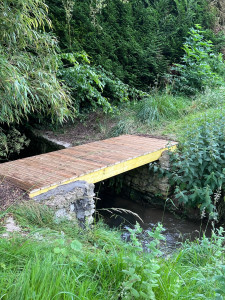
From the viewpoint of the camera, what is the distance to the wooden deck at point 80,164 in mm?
3023

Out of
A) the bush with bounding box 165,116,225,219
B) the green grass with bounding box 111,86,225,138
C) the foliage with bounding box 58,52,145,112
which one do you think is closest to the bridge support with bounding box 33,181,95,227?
the bush with bounding box 165,116,225,219

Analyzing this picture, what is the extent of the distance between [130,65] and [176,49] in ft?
5.02

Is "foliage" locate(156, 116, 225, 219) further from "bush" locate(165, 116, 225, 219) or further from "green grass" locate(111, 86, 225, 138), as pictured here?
"green grass" locate(111, 86, 225, 138)

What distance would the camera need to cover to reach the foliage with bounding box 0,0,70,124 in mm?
3055

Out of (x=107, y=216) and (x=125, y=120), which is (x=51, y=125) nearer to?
(x=125, y=120)

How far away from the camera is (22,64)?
364 centimetres

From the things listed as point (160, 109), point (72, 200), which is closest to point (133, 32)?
point (160, 109)

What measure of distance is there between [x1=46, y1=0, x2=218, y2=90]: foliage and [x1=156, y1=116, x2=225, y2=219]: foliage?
305 centimetres

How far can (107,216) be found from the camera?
4504mm

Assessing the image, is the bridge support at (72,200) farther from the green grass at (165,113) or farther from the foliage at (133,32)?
the foliage at (133,32)

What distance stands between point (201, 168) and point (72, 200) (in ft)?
7.55

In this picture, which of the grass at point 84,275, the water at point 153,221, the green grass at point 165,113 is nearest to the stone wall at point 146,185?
the water at point 153,221

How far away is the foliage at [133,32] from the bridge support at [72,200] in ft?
13.8

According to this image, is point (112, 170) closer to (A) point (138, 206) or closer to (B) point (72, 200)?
(B) point (72, 200)
